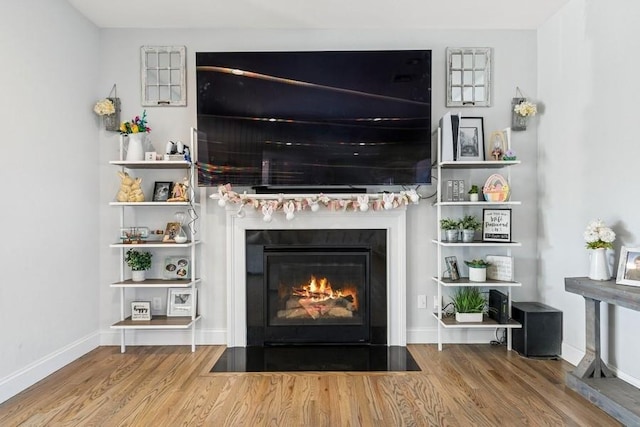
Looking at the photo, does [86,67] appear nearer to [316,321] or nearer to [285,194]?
[285,194]

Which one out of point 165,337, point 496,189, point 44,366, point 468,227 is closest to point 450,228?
point 468,227

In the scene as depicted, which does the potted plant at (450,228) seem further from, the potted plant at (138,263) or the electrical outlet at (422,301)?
the potted plant at (138,263)

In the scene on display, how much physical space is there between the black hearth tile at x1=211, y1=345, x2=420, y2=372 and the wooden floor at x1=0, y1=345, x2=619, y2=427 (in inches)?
3.7

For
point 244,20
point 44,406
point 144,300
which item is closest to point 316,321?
point 144,300

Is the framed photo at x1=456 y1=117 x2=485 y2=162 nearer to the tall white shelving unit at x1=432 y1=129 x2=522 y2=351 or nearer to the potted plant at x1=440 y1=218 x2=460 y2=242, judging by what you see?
the tall white shelving unit at x1=432 y1=129 x2=522 y2=351

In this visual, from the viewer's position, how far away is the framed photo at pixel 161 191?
3230mm

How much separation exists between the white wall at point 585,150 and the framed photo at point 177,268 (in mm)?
2946

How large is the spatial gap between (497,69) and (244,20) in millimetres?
2139

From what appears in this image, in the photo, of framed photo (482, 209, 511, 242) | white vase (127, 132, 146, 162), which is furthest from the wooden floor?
white vase (127, 132, 146, 162)

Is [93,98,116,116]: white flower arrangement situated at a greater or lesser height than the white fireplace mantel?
greater

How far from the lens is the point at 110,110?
314cm

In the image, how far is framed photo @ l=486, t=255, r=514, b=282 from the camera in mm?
3057

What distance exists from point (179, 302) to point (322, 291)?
1203 mm

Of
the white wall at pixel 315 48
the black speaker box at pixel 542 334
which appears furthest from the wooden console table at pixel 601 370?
the white wall at pixel 315 48
